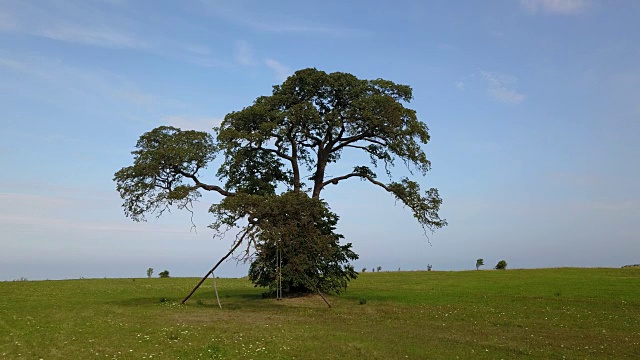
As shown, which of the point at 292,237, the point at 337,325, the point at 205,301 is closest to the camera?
the point at 337,325

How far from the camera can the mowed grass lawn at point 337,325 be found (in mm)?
17422

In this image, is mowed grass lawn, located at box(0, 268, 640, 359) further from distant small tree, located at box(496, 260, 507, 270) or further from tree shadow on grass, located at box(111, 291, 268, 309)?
distant small tree, located at box(496, 260, 507, 270)

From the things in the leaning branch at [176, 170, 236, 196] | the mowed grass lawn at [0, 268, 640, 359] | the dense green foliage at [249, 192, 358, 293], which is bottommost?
the mowed grass lawn at [0, 268, 640, 359]

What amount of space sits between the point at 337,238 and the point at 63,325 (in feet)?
63.2

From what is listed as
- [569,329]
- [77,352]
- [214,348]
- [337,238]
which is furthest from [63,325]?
[569,329]

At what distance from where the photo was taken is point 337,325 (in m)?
23.9

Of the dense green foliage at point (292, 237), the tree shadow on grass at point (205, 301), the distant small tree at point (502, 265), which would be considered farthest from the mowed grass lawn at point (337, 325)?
the distant small tree at point (502, 265)

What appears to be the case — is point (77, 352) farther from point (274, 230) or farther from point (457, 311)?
point (457, 311)

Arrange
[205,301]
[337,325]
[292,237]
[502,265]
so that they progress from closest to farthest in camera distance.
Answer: [337,325] < [292,237] < [205,301] < [502,265]

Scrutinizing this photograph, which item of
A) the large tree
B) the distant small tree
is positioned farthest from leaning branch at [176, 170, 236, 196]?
the distant small tree

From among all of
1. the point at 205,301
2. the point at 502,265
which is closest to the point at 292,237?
the point at 205,301

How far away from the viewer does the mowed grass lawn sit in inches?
686

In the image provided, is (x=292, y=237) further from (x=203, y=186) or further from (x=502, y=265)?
(x=502, y=265)

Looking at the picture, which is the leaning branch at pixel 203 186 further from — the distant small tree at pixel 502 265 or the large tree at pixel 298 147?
the distant small tree at pixel 502 265
